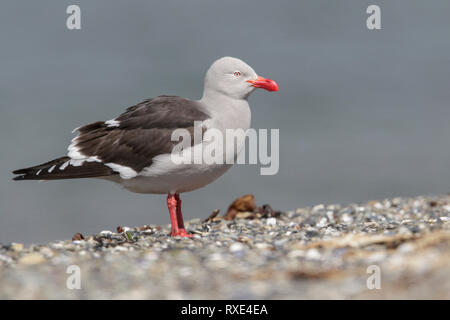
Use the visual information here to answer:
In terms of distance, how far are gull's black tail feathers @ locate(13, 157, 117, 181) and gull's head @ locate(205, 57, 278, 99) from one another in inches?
81.3

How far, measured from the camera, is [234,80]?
9219 millimetres

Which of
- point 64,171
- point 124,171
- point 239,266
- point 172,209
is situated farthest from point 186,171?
point 239,266

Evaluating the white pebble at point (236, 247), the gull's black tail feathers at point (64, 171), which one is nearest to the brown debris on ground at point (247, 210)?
the gull's black tail feathers at point (64, 171)

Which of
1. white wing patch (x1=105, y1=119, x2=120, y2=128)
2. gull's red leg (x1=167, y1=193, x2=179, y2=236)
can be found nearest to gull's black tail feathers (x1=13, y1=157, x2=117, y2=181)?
white wing patch (x1=105, y1=119, x2=120, y2=128)

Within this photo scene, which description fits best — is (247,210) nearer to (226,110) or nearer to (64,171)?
(226,110)

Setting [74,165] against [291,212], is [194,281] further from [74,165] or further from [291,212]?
[291,212]

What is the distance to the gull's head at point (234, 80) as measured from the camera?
361 inches

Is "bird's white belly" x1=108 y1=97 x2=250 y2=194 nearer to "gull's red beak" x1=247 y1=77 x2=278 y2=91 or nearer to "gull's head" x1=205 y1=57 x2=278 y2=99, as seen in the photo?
"gull's head" x1=205 y1=57 x2=278 y2=99

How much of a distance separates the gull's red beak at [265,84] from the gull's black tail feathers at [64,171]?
8.48ft

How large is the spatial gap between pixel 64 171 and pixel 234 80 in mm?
2949

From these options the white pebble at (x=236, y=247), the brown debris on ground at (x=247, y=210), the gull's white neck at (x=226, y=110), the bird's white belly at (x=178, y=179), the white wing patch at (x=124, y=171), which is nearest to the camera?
the white pebble at (x=236, y=247)

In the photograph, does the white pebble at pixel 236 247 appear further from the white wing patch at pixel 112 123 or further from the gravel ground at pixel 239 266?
the white wing patch at pixel 112 123

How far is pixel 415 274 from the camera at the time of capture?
5.40 meters

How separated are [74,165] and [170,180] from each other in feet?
5.20
